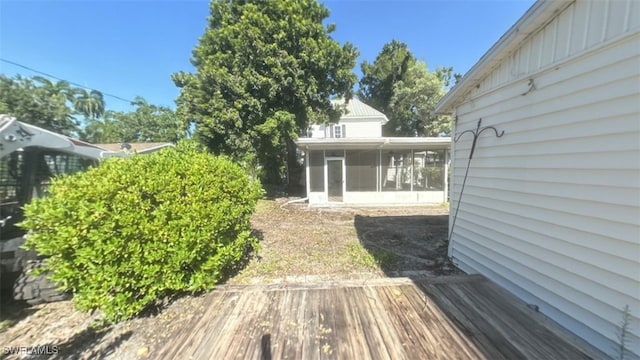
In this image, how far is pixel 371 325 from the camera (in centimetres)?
249

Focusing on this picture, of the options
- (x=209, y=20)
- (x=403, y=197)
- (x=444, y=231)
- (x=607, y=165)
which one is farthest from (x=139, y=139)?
(x=607, y=165)

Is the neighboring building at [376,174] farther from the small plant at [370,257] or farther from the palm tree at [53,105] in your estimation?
the palm tree at [53,105]

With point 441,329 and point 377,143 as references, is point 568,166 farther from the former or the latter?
point 377,143

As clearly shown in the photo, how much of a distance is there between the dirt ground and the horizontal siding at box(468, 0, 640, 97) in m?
3.17

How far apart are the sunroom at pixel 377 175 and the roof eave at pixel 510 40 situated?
652cm

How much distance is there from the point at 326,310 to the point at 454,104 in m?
4.07

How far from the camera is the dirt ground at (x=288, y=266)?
2472 millimetres

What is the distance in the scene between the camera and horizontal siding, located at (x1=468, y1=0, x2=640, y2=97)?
6.41ft

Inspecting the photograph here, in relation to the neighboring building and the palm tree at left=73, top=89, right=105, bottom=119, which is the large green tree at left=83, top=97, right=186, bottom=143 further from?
the neighboring building

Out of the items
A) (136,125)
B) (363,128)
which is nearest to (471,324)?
(363,128)

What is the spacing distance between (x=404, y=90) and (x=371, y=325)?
78.1ft

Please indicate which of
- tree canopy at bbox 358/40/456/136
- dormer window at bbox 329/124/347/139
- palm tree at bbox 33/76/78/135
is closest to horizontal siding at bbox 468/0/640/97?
dormer window at bbox 329/124/347/139

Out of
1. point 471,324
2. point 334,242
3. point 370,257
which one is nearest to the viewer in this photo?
point 471,324

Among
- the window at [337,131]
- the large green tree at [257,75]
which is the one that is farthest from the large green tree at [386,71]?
the large green tree at [257,75]
